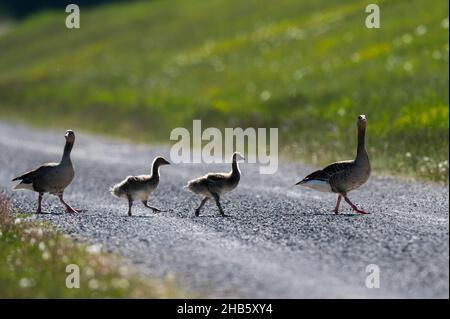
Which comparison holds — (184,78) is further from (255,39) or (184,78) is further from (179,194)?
(179,194)

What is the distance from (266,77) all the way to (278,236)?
121ft

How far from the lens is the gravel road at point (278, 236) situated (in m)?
11.7

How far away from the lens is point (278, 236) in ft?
49.4

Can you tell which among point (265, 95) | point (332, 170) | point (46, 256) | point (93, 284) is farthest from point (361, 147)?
point (265, 95)

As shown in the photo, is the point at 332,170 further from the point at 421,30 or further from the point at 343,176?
the point at 421,30

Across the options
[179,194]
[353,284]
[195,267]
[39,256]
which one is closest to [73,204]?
[179,194]

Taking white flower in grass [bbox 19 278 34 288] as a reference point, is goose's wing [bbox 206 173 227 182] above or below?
above

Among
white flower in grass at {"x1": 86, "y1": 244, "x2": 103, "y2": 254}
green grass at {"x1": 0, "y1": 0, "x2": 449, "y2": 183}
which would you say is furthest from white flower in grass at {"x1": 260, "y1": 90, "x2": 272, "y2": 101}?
white flower in grass at {"x1": 86, "y1": 244, "x2": 103, "y2": 254}

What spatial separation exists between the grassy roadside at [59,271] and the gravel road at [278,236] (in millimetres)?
438

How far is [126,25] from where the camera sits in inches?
3698

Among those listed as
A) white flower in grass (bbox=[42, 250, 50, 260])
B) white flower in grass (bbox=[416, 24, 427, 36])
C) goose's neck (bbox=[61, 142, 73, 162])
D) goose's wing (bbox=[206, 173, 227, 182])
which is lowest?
white flower in grass (bbox=[42, 250, 50, 260])

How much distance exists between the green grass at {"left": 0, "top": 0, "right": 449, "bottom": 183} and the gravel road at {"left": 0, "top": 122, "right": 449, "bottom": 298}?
16.1 feet

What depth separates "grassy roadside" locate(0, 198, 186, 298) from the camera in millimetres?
11641

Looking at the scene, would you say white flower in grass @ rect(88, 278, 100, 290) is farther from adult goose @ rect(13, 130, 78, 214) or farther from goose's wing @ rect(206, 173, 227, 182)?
adult goose @ rect(13, 130, 78, 214)
